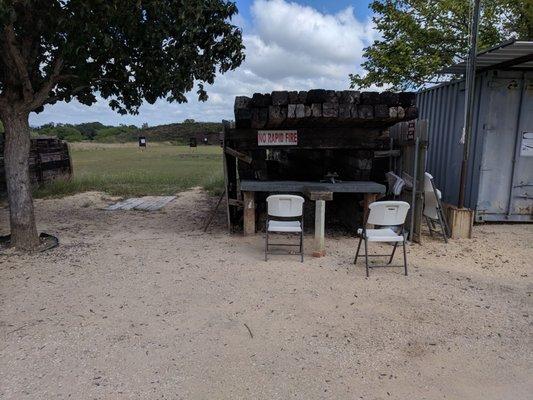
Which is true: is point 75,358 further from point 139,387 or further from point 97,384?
point 139,387

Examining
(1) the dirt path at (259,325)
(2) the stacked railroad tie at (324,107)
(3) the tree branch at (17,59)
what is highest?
(3) the tree branch at (17,59)

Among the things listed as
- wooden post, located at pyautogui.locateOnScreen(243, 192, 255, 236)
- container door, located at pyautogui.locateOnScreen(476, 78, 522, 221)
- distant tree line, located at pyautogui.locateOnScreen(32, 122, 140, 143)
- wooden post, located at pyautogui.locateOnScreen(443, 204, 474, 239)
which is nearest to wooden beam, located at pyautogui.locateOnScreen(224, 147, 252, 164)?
wooden post, located at pyautogui.locateOnScreen(243, 192, 255, 236)

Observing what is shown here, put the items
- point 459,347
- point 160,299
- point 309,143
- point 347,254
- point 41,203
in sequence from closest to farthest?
point 459,347 < point 160,299 < point 347,254 < point 309,143 < point 41,203

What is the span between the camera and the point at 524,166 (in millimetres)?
7637

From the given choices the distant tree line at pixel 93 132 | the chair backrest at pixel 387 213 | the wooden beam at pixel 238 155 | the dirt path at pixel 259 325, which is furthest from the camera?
the distant tree line at pixel 93 132

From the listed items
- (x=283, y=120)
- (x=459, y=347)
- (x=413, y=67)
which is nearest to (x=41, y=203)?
(x=283, y=120)

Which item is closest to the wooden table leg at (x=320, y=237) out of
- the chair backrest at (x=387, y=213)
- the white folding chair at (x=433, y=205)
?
the chair backrest at (x=387, y=213)

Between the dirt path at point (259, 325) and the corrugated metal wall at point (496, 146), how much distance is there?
5.84 ft

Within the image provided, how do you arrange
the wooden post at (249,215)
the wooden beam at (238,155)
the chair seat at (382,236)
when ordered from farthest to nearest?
the wooden beam at (238,155) < the wooden post at (249,215) < the chair seat at (382,236)

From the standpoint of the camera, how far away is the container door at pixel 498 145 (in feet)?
24.4

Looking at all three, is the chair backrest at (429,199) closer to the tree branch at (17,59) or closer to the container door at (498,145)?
the container door at (498,145)

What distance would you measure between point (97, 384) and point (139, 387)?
0.30 meters

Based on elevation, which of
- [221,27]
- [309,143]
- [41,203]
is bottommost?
[41,203]

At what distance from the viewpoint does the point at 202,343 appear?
332 centimetres
